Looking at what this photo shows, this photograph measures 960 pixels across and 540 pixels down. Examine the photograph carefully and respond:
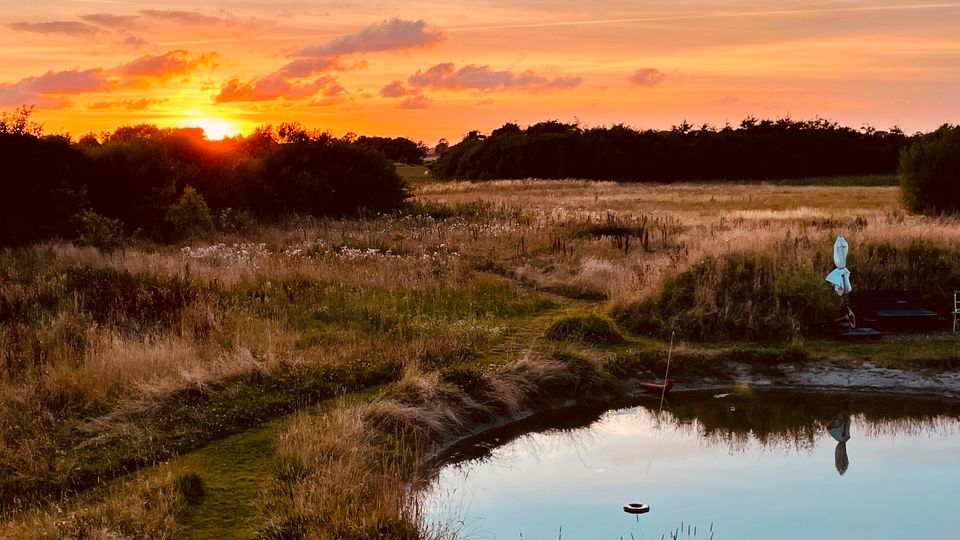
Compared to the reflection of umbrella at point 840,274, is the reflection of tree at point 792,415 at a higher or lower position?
lower

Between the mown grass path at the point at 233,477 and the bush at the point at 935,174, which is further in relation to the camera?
the bush at the point at 935,174

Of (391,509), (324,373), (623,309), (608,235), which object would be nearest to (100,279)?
(324,373)

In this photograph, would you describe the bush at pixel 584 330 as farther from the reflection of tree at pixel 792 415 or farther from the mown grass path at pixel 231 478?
the mown grass path at pixel 231 478

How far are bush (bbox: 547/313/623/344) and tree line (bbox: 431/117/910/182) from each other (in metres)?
69.3

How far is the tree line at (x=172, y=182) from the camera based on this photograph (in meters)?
25.2

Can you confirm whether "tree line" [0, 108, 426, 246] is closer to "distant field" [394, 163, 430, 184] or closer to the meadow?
the meadow

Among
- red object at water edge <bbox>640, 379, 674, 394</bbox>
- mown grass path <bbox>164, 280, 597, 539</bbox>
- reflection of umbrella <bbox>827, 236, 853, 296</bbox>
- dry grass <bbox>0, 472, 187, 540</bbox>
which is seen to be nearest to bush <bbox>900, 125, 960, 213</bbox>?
reflection of umbrella <bbox>827, 236, 853, 296</bbox>

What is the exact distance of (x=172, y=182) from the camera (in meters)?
30.1

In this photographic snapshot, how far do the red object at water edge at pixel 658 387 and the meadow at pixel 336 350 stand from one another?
42 cm

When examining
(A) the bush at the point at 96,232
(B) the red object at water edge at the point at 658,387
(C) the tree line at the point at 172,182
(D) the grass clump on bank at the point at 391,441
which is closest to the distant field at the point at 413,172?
(C) the tree line at the point at 172,182

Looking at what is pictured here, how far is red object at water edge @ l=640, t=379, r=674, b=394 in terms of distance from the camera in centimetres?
1348

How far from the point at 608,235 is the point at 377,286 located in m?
10.9

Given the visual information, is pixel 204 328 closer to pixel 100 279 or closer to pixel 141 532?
pixel 100 279

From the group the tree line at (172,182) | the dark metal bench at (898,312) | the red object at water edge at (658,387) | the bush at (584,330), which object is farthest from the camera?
the tree line at (172,182)
